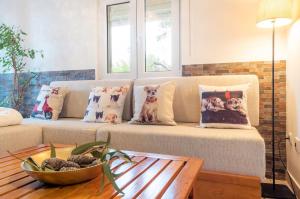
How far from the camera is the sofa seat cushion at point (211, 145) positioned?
148 cm

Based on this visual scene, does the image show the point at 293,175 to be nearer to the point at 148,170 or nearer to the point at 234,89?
the point at 234,89

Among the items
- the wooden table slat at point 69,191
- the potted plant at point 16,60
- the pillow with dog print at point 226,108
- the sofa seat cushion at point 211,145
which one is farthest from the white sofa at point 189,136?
the potted plant at point 16,60

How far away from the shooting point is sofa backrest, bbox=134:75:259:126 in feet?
6.68

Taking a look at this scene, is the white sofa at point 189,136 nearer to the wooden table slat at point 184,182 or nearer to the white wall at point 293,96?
the white wall at point 293,96

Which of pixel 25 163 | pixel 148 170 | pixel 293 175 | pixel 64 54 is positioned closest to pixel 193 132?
pixel 148 170

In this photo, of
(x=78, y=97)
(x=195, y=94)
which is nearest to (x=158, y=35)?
(x=195, y=94)

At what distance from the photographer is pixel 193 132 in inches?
66.1

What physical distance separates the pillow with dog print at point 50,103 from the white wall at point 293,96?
2.36 meters

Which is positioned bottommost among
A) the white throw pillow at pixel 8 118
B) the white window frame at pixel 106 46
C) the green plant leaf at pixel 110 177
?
the green plant leaf at pixel 110 177

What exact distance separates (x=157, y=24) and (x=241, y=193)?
206cm

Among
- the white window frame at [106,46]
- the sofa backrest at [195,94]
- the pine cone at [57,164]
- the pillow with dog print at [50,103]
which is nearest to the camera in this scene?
the pine cone at [57,164]

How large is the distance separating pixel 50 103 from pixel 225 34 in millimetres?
2071

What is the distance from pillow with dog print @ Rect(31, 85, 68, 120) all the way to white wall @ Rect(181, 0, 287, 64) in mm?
1499

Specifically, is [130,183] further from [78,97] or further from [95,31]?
[95,31]
